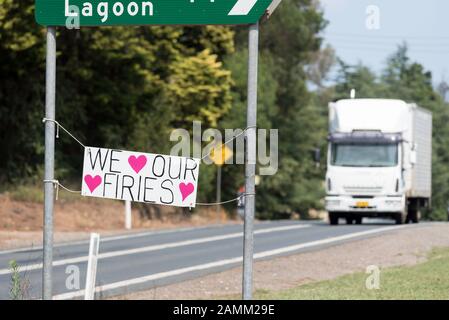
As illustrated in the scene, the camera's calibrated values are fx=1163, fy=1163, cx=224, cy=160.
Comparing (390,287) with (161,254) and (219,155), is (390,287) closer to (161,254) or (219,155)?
(161,254)

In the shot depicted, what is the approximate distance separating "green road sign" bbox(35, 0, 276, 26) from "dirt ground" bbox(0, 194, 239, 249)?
650 inches

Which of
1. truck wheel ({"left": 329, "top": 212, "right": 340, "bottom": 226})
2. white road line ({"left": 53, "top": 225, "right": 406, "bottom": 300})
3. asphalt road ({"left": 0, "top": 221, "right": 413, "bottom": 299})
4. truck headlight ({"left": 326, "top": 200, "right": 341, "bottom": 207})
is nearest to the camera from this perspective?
white road line ({"left": 53, "top": 225, "right": 406, "bottom": 300})

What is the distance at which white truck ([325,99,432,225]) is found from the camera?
112ft

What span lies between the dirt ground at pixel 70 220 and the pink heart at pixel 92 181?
53.1 feet

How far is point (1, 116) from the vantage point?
3634cm

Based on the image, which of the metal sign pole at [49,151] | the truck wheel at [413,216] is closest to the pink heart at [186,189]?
the metal sign pole at [49,151]

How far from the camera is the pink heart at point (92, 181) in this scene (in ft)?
31.6

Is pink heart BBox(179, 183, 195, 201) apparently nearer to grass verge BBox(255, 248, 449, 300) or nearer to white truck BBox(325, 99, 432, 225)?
grass verge BBox(255, 248, 449, 300)

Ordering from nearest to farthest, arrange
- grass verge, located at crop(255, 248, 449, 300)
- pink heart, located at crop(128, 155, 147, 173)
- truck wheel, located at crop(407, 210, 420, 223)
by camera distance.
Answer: pink heart, located at crop(128, 155, 147, 173)
grass verge, located at crop(255, 248, 449, 300)
truck wheel, located at crop(407, 210, 420, 223)

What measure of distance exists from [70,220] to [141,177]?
80.5ft

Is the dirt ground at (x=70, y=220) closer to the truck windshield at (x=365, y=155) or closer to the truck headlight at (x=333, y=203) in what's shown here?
the truck headlight at (x=333, y=203)

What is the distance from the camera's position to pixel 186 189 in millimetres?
9414

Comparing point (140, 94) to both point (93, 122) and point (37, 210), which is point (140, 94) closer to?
point (93, 122)

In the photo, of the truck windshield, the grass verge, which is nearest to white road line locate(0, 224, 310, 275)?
the truck windshield
